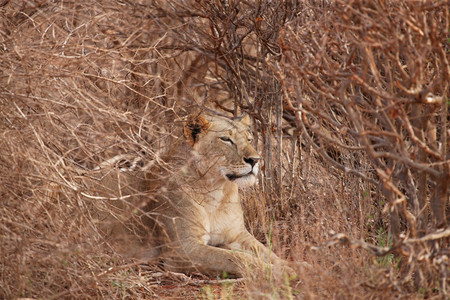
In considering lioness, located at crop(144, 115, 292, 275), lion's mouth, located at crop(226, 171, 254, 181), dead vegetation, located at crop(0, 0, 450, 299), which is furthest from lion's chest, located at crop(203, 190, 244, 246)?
dead vegetation, located at crop(0, 0, 450, 299)

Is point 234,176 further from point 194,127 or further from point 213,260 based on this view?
point 213,260

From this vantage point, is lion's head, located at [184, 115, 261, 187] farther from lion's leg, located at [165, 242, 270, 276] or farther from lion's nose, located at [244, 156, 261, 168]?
lion's leg, located at [165, 242, 270, 276]

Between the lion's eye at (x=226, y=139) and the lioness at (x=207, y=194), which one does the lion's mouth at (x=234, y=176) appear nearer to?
the lioness at (x=207, y=194)

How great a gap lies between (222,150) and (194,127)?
28 centimetres

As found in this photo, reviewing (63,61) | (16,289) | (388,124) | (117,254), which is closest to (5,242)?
(16,289)

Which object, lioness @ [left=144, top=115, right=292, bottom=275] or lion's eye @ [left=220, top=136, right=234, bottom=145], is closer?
lioness @ [left=144, top=115, right=292, bottom=275]

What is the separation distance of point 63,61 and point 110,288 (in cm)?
141

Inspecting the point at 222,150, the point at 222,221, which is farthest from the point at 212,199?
the point at 222,150

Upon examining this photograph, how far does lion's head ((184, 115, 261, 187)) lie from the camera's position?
17.7 feet

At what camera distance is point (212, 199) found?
5.54 m

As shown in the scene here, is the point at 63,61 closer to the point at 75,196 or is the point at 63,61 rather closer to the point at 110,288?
the point at 75,196

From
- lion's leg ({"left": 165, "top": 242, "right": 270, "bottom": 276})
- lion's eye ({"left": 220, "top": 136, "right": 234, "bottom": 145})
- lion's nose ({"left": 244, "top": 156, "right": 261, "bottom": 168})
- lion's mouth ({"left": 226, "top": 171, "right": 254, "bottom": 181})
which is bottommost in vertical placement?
lion's leg ({"left": 165, "top": 242, "right": 270, "bottom": 276})

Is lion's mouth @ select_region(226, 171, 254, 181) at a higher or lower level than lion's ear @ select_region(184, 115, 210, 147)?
lower

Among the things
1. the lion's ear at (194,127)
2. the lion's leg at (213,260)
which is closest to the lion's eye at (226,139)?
the lion's ear at (194,127)
